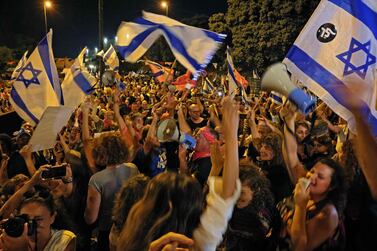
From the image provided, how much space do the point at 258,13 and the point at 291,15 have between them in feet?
11.8

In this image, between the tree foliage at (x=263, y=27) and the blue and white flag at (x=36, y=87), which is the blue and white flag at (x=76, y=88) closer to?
the blue and white flag at (x=36, y=87)

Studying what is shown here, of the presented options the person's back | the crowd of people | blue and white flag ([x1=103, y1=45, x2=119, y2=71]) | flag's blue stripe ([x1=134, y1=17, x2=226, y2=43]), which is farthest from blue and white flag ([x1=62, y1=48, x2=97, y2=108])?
blue and white flag ([x1=103, y1=45, x2=119, y2=71])

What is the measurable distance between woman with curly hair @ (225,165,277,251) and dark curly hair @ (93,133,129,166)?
1392 mm

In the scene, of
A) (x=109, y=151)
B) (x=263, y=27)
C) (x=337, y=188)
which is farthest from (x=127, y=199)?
(x=263, y=27)

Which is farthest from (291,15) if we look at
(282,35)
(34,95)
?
(34,95)

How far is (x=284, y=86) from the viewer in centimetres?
426

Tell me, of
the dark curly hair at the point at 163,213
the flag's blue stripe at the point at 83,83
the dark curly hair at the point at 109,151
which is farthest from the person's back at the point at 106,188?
the flag's blue stripe at the point at 83,83

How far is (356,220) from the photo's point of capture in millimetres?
3271

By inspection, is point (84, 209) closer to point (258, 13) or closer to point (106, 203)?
point (106, 203)

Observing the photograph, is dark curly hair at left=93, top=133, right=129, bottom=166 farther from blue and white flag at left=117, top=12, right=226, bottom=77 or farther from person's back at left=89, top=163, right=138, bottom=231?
blue and white flag at left=117, top=12, right=226, bottom=77

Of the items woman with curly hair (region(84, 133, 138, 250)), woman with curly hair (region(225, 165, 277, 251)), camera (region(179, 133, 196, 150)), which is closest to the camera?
woman with curly hair (region(225, 165, 277, 251))

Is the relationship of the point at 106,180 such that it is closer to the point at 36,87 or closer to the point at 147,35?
the point at 147,35

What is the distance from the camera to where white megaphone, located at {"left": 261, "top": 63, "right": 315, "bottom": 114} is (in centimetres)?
425

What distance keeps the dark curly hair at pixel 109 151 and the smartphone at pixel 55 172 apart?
1.56 feet
